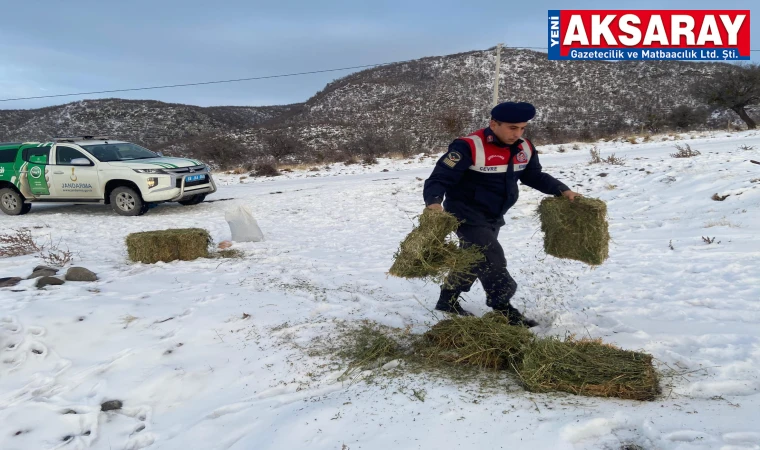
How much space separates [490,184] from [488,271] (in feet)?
2.32

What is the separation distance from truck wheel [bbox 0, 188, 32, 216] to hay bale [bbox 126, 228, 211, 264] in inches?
279

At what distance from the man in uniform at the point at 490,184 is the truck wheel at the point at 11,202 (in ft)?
39.2

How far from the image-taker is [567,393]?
2.92 metres

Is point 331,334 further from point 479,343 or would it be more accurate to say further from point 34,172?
point 34,172

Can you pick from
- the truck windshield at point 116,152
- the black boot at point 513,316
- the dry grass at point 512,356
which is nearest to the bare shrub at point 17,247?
the truck windshield at point 116,152

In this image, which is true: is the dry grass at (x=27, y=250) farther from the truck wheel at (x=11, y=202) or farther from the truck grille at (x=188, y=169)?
the truck wheel at (x=11, y=202)

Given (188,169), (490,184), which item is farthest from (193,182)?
(490,184)

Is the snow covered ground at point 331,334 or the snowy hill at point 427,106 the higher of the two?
the snowy hill at point 427,106

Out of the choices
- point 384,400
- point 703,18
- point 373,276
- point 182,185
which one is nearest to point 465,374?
point 384,400

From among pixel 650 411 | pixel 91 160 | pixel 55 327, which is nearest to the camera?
pixel 650 411

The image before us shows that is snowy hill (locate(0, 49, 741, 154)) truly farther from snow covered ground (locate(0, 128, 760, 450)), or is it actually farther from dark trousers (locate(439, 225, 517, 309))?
dark trousers (locate(439, 225, 517, 309))

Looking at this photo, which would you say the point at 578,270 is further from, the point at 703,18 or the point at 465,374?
the point at 703,18

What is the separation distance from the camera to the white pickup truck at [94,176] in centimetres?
1064

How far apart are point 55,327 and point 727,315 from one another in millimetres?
5704
